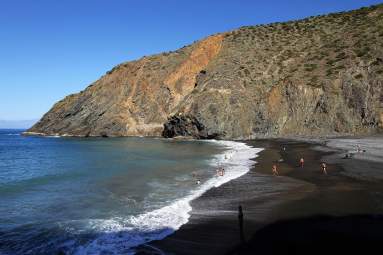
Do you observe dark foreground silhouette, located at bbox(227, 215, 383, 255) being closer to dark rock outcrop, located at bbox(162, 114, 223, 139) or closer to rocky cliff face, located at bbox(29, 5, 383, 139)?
rocky cliff face, located at bbox(29, 5, 383, 139)

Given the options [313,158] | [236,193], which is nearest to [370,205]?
[236,193]

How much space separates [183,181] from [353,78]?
5647 centimetres

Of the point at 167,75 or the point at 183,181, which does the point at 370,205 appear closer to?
the point at 183,181

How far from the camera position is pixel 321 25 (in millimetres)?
106500

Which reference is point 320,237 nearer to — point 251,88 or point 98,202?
point 98,202

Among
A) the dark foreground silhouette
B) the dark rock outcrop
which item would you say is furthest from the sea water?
the dark rock outcrop

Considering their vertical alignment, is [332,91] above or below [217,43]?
below

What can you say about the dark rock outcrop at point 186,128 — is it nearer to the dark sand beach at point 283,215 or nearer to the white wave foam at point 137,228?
the dark sand beach at point 283,215

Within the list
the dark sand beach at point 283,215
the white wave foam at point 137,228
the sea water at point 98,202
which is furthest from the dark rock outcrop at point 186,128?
the white wave foam at point 137,228

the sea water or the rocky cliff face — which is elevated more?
the rocky cliff face

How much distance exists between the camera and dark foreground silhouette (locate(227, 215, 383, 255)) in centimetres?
1340

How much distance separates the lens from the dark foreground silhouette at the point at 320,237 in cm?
1340

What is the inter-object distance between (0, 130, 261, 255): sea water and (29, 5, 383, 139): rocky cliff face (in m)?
37.0

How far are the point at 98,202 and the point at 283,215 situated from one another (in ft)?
36.4
